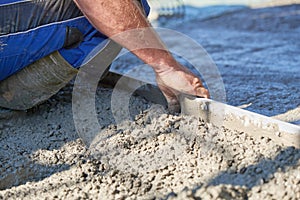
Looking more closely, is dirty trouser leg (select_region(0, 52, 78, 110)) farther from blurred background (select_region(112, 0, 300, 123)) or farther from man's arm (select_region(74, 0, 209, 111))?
blurred background (select_region(112, 0, 300, 123))

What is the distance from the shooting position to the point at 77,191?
92.8 inches

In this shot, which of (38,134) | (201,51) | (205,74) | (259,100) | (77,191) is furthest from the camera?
(201,51)

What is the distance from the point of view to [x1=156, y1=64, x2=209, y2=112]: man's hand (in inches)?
109

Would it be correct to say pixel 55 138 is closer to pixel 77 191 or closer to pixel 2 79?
pixel 2 79

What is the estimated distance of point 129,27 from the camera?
2730 mm

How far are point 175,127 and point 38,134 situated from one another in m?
0.77

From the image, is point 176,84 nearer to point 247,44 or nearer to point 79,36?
point 79,36

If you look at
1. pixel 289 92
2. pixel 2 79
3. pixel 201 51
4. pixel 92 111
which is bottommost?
pixel 201 51

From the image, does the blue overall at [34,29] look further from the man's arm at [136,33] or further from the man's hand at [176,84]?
the man's hand at [176,84]

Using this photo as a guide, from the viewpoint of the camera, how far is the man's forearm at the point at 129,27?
8.89 feet

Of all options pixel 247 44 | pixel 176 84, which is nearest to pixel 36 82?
pixel 176 84

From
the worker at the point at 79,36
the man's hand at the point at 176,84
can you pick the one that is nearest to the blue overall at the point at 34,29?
the worker at the point at 79,36

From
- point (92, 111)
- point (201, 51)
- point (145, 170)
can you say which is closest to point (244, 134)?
point (145, 170)

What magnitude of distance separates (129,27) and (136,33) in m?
0.05
